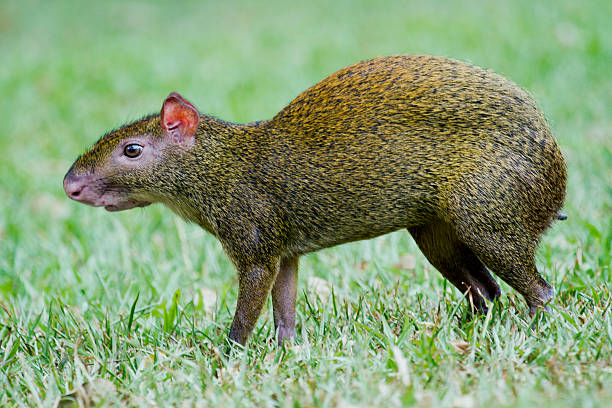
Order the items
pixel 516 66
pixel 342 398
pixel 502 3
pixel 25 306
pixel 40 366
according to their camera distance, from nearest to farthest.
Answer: pixel 342 398
pixel 40 366
pixel 25 306
pixel 516 66
pixel 502 3

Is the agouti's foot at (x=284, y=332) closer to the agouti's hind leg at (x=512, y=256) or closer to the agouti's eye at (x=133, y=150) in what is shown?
the agouti's hind leg at (x=512, y=256)

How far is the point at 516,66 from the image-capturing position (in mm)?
8273

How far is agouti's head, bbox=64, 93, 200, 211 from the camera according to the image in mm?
3502

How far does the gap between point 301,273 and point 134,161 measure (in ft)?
5.10

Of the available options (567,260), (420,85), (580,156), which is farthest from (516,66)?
(420,85)

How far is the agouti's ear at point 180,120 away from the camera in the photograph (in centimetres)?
346

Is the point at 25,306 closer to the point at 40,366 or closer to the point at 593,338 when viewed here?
the point at 40,366

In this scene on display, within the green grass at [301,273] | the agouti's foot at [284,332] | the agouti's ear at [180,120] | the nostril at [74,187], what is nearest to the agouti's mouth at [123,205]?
the nostril at [74,187]

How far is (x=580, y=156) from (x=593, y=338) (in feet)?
10.3

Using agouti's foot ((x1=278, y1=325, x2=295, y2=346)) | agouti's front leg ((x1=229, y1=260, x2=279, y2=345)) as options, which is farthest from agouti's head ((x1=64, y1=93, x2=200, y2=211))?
agouti's foot ((x1=278, y1=325, x2=295, y2=346))

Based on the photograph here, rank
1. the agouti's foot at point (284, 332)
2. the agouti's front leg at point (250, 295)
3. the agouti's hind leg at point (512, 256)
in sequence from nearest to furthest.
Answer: the agouti's hind leg at point (512, 256)
the agouti's front leg at point (250, 295)
the agouti's foot at point (284, 332)

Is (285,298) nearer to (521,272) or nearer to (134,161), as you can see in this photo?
(134,161)

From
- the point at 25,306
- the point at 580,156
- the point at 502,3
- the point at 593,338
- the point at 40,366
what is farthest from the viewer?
the point at 502,3

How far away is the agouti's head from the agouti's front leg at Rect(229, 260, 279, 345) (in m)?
0.55
